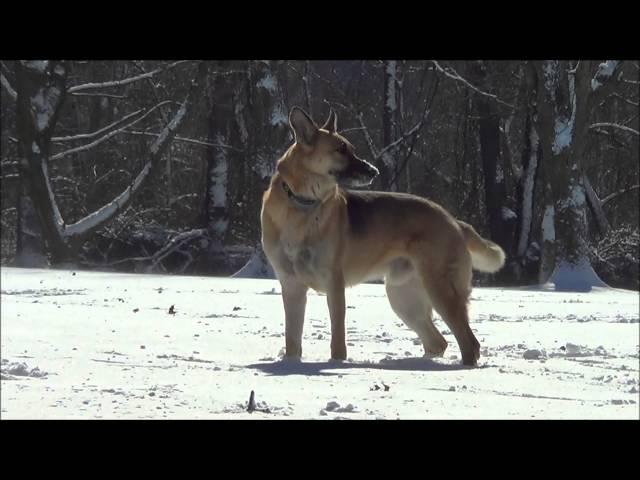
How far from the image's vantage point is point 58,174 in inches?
1013

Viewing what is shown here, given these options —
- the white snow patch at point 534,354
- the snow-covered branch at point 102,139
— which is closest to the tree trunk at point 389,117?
the snow-covered branch at point 102,139

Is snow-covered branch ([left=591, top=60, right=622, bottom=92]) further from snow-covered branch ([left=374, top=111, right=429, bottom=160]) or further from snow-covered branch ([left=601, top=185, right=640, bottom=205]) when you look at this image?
snow-covered branch ([left=601, top=185, right=640, bottom=205])

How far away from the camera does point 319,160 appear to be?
28.4ft

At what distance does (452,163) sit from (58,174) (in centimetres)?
999

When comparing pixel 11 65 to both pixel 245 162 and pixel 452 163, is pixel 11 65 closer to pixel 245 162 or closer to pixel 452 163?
Result: pixel 245 162

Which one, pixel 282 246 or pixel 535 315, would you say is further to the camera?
pixel 535 315

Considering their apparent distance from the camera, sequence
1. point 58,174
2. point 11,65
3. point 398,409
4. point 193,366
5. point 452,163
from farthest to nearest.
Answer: point 452,163, point 58,174, point 11,65, point 193,366, point 398,409

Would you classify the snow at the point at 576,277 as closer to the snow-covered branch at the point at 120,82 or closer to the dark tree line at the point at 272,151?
the dark tree line at the point at 272,151

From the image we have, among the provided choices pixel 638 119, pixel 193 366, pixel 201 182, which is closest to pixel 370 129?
pixel 201 182

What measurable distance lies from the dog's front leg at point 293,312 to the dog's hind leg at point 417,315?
0.86 m

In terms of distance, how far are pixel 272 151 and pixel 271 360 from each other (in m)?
14.9

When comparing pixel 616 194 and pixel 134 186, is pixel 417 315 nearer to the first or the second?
pixel 134 186

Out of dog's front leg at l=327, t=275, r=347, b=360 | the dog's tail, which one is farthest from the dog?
the dog's tail

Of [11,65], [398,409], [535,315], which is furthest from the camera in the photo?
[11,65]
